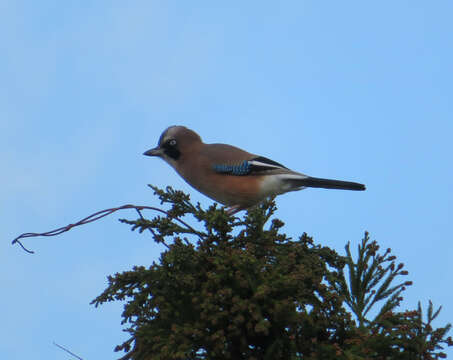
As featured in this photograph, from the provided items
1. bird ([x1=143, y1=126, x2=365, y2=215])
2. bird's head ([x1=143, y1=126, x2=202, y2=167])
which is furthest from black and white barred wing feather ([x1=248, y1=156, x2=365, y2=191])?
bird's head ([x1=143, y1=126, x2=202, y2=167])

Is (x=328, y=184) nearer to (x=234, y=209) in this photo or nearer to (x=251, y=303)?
(x=234, y=209)

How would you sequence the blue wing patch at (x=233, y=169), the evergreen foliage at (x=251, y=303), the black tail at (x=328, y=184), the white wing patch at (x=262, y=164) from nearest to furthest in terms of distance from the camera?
the evergreen foliage at (x=251, y=303) < the black tail at (x=328, y=184) < the blue wing patch at (x=233, y=169) < the white wing patch at (x=262, y=164)

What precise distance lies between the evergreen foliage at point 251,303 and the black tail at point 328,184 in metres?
2.13

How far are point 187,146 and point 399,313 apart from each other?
403 centimetres

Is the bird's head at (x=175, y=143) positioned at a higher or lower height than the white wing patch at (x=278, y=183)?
higher

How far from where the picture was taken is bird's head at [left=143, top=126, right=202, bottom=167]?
29.7 feet

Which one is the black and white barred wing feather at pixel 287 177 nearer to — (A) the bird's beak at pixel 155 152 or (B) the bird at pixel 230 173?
(B) the bird at pixel 230 173

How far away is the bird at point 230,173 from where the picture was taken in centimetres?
847

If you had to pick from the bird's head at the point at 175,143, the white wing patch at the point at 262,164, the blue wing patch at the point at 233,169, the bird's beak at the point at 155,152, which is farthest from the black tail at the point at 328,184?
the bird's beak at the point at 155,152

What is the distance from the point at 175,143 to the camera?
9070 mm

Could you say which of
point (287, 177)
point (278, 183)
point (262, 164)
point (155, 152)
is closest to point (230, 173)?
point (262, 164)

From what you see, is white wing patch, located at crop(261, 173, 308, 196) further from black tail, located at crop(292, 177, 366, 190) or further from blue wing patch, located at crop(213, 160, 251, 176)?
blue wing patch, located at crop(213, 160, 251, 176)

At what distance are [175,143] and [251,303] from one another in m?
4.08

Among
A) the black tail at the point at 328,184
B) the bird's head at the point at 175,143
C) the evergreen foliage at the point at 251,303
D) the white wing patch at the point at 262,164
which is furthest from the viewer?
the bird's head at the point at 175,143
